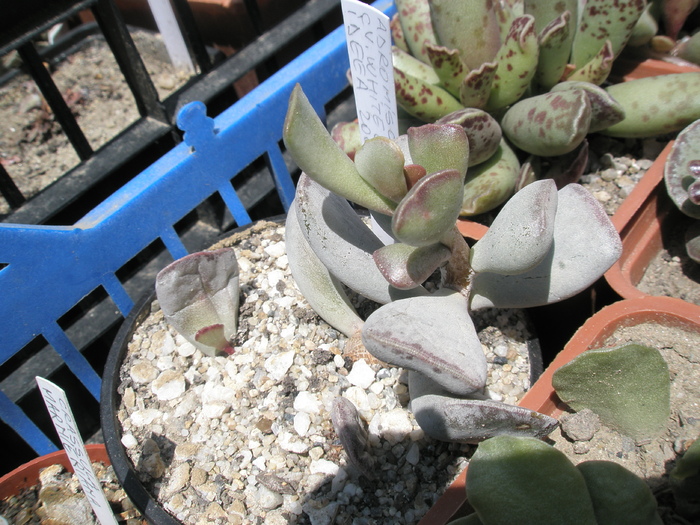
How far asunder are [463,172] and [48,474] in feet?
2.74

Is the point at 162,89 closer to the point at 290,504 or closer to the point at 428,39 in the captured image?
the point at 428,39

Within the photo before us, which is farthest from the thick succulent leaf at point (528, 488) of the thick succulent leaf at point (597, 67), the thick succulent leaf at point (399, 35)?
the thick succulent leaf at point (399, 35)

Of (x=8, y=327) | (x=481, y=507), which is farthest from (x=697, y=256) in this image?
(x=8, y=327)

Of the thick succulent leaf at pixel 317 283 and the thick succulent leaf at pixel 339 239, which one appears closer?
the thick succulent leaf at pixel 339 239

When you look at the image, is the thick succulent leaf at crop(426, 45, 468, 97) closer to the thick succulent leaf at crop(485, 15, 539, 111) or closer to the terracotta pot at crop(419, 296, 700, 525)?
the thick succulent leaf at crop(485, 15, 539, 111)

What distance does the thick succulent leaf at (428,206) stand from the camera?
0.54m

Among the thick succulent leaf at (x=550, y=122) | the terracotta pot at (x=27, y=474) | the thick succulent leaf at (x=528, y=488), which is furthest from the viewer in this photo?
the terracotta pot at (x=27, y=474)

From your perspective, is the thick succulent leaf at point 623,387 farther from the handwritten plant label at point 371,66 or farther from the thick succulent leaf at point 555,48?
the thick succulent leaf at point 555,48

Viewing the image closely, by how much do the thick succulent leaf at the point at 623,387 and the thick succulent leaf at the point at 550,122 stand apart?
0.34 metres

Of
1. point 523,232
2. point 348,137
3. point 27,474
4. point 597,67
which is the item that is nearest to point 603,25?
point 597,67

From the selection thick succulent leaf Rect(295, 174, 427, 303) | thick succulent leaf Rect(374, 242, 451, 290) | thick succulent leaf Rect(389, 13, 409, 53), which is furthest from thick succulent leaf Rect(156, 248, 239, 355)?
thick succulent leaf Rect(389, 13, 409, 53)

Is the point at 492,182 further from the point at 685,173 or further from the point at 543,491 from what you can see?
the point at 543,491

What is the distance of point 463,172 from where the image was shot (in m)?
0.62

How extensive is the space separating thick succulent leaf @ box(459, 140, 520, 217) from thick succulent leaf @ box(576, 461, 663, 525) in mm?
467
